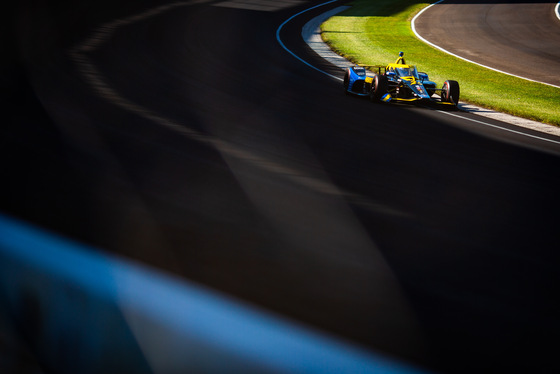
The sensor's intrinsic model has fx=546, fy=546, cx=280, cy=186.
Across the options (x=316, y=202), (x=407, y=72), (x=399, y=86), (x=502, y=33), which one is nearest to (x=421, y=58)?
(x=407, y=72)

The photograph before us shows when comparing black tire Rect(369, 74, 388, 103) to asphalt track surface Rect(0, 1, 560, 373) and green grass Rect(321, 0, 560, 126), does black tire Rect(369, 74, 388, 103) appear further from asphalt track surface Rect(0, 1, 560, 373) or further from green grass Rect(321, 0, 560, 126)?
green grass Rect(321, 0, 560, 126)

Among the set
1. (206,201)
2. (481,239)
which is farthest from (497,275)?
(206,201)

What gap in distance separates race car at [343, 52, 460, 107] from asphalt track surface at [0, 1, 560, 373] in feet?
1.83

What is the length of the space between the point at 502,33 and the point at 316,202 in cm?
2738

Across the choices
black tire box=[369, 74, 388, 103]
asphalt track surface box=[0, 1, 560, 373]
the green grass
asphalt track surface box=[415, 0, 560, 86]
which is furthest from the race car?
asphalt track surface box=[415, 0, 560, 86]

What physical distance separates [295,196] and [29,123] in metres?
4.50

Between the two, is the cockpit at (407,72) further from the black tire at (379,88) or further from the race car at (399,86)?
the black tire at (379,88)

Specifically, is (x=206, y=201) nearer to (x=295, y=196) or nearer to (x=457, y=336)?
(x=295, y=196)

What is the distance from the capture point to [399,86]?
13242 mm

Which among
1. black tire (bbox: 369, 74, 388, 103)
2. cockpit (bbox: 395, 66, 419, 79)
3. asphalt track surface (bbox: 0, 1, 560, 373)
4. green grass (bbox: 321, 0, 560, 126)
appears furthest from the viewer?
green grass (bbox: 321, 0, 560, 126)

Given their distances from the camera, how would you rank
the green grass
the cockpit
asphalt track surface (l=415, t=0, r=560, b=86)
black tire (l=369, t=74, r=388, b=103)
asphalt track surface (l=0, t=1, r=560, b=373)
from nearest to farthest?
1. asphalt track surface (l=0, t=1, r=560, b=373)
2. black tire (l=369, t=74, r=388, b=103)
3. the cockpit
4. the green grass
5. asphalt track surface (l=415, t=0, r=560, b=86)

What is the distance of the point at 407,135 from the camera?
9844 millimetres

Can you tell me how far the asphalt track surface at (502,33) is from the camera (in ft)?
72.5

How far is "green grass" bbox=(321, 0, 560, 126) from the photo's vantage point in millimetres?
14672
